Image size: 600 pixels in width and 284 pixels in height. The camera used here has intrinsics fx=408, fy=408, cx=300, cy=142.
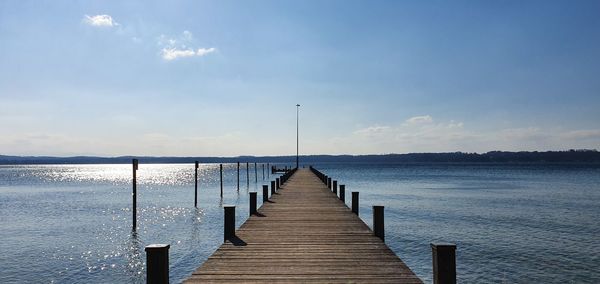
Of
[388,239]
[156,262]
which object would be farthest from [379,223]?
[388,239]

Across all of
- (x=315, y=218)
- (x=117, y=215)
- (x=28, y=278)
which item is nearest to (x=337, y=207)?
(x=315, y=218)

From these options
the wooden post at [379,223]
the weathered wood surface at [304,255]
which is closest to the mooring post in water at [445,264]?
the weathered wood surface at [304,255]

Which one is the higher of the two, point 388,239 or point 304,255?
point 304,255

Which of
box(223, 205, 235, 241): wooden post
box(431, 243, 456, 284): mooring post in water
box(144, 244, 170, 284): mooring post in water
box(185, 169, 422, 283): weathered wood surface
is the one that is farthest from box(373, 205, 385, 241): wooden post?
box(144, 244, 170, 284): mooring post in water

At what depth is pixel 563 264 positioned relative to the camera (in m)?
14.4

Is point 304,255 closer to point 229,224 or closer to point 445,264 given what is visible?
point 229,224

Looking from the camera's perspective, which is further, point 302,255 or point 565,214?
point 565,214

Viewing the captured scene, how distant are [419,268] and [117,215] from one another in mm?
21780

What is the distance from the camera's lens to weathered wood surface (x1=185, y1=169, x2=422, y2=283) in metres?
7.19

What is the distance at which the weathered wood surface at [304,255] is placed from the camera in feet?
23.6

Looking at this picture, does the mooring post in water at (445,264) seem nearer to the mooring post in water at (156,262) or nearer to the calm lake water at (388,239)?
the mooring post in water at (156,262)

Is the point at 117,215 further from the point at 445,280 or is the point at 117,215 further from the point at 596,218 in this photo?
the point at 596,218

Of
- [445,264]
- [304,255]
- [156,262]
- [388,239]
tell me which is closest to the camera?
[156,262]

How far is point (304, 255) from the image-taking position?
28.7ft
